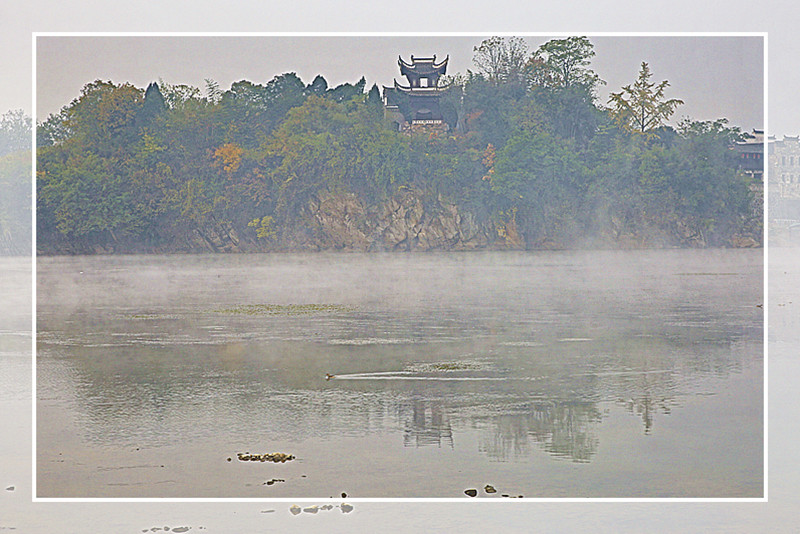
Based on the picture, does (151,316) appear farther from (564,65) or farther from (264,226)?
(264,226)

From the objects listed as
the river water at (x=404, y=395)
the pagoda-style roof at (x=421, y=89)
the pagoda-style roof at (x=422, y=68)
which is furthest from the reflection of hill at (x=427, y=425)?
the pagoda-style roof at (x=421, y=89)

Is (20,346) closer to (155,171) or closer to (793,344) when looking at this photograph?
(793,344)

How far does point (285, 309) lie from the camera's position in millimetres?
8820

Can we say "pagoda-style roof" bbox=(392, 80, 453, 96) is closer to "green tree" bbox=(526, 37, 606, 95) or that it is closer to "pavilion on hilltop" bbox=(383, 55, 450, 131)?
"pavilion on hilltop" bbox=(383, 55, 450, 131)

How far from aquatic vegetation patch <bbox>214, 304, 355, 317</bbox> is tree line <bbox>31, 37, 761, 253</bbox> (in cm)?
1047

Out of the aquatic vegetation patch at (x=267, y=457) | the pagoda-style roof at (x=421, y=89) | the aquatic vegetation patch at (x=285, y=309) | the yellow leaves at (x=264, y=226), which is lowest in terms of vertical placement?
the aquatic vegetation patch at (x=267, y=457)

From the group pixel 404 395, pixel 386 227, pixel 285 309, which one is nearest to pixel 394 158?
pixel 386 227

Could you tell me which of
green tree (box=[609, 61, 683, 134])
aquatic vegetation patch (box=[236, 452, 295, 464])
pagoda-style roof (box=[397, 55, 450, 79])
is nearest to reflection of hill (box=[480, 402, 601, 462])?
aquatic vegetation patch (box=[236, 452, 295, 464])

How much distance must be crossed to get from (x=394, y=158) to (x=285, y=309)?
12.8 metres

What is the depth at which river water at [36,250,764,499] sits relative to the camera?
3.38m

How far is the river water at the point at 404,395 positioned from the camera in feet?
11.1

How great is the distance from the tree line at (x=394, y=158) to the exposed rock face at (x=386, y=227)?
23 centimetres

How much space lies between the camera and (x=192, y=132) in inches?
845

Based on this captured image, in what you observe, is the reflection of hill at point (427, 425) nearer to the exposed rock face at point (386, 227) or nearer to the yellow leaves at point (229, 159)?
the exposed rock face at point (386, 227)
